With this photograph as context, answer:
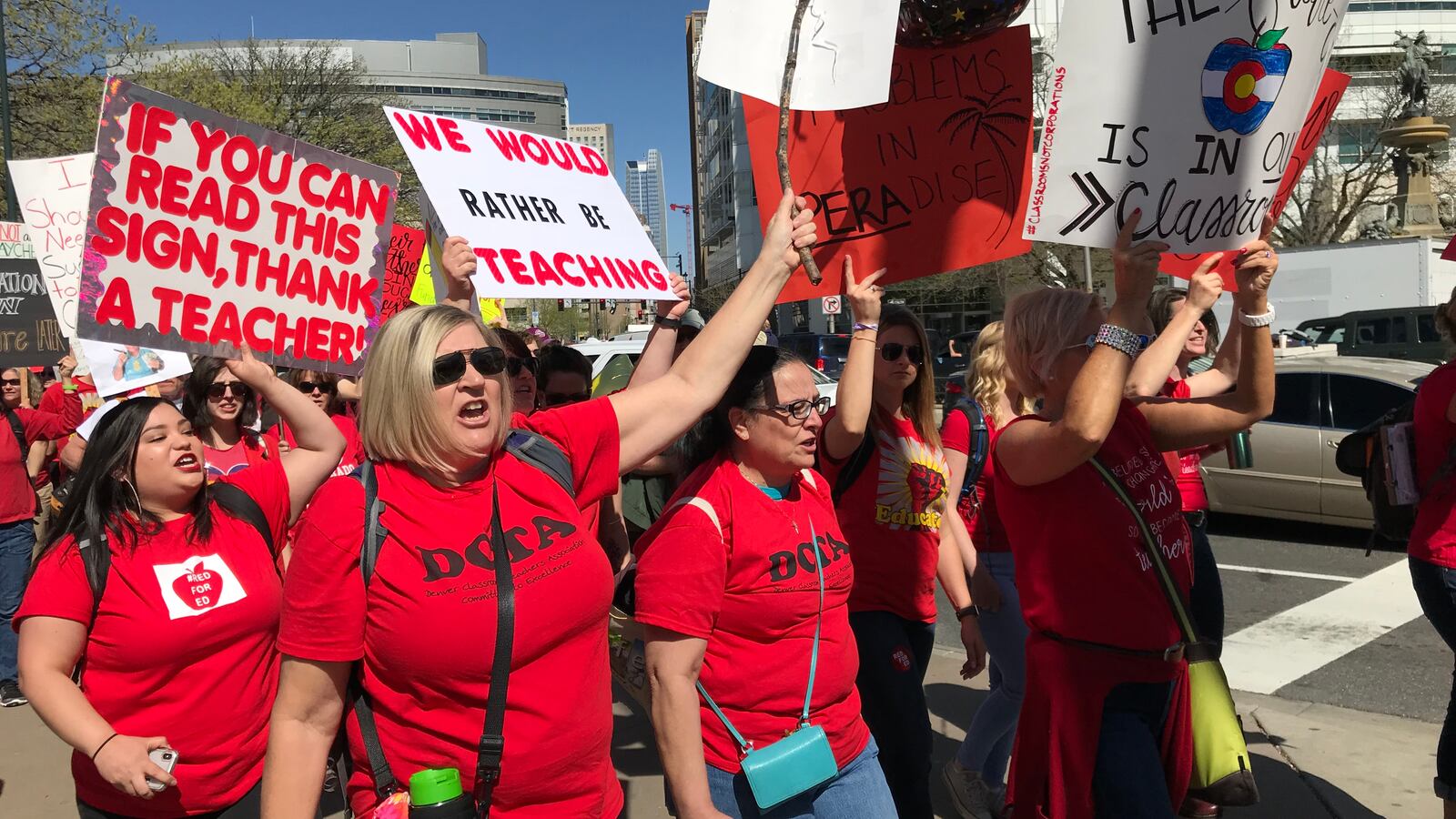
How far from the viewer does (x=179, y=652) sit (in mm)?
2787

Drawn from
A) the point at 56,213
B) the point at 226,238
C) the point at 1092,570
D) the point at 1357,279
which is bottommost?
the point at 1092,570

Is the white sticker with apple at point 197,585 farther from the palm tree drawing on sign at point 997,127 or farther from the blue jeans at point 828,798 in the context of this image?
the palm tree drawing on sign at point 997,127

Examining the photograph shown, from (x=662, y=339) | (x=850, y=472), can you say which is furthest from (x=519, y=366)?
(x=850, y=472)

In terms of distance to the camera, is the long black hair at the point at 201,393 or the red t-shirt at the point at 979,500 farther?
the long black hair at the point at 201,393

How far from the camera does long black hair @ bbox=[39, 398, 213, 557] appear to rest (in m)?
2.85

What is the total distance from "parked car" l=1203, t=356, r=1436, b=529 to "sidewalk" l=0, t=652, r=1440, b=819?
13.4ft

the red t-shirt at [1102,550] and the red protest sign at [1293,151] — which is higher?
the red protest sign at [1293,151]

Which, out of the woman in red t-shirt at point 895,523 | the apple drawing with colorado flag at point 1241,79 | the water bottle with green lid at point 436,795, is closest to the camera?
the water bottle with green lid at point 436,795

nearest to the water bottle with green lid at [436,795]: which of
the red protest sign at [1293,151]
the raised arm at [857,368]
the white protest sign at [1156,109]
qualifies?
the raised arm at [857,368]

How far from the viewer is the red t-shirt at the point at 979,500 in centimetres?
396

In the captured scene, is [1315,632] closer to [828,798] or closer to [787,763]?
[828,798]

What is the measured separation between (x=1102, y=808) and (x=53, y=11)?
24.7 meters

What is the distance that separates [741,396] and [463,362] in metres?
0.86

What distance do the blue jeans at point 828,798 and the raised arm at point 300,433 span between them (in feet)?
4.84
